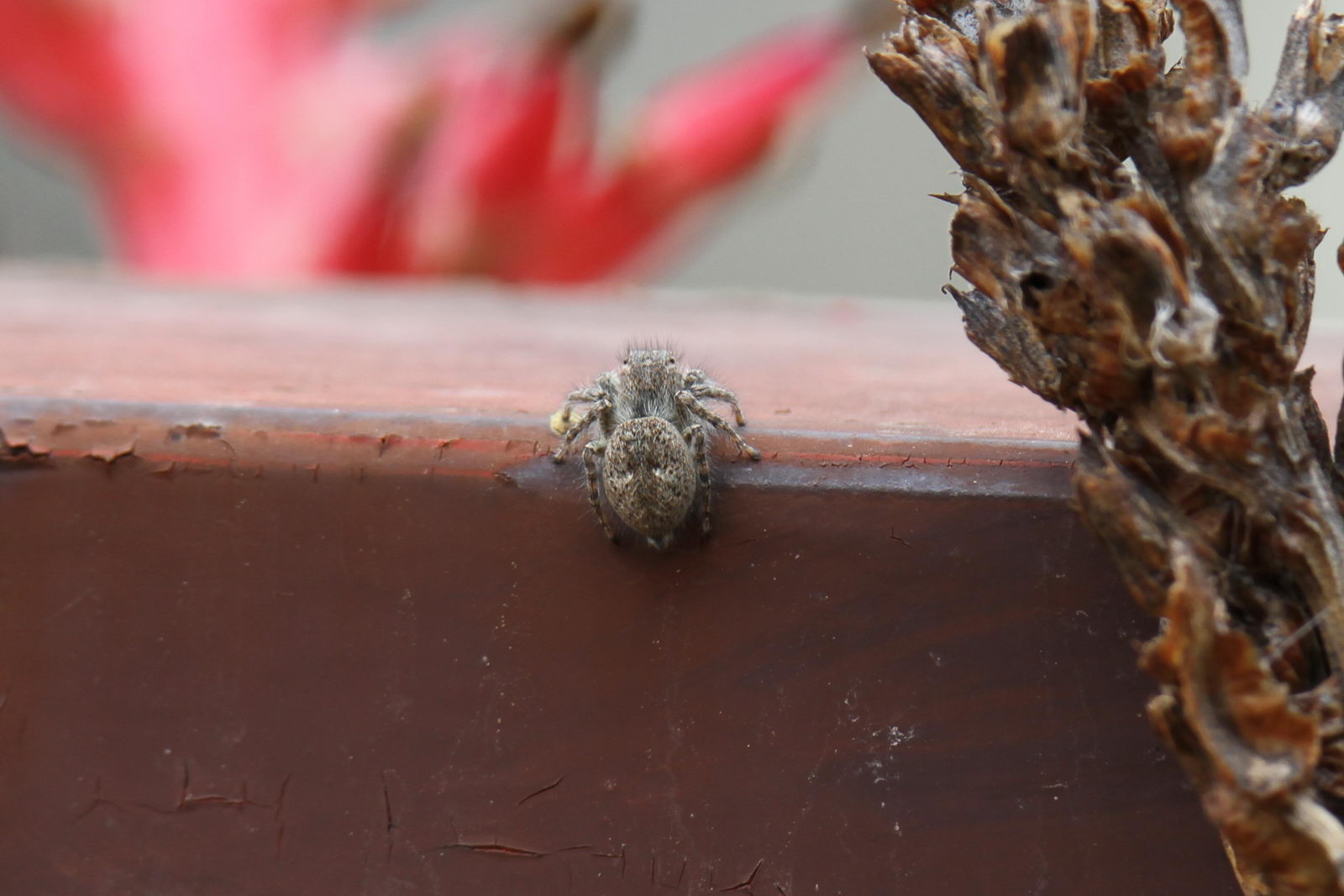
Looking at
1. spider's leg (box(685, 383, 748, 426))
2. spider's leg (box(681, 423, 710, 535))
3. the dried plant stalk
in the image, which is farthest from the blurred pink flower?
the dried plant stalk

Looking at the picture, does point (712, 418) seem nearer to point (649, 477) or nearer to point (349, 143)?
point (649, 477)

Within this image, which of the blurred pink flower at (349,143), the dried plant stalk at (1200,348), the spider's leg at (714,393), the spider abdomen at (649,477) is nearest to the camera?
the dried plant stalk at (1200,348)

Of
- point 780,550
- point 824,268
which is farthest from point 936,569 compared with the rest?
point 824,268

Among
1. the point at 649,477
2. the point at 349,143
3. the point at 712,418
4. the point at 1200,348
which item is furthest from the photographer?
the point at 349,143

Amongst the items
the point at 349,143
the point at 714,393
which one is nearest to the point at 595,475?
the point at 714,393

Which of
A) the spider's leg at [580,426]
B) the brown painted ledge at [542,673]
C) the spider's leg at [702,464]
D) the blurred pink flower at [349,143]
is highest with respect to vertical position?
the spider's leg at [702,464]

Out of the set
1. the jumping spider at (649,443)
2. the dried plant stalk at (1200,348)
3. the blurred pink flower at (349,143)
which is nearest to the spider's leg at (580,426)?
the jumping spider at (649,443)

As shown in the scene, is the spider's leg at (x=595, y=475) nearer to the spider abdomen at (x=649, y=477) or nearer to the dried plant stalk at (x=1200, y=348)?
the spider abdomen at (x=649, y=477)
